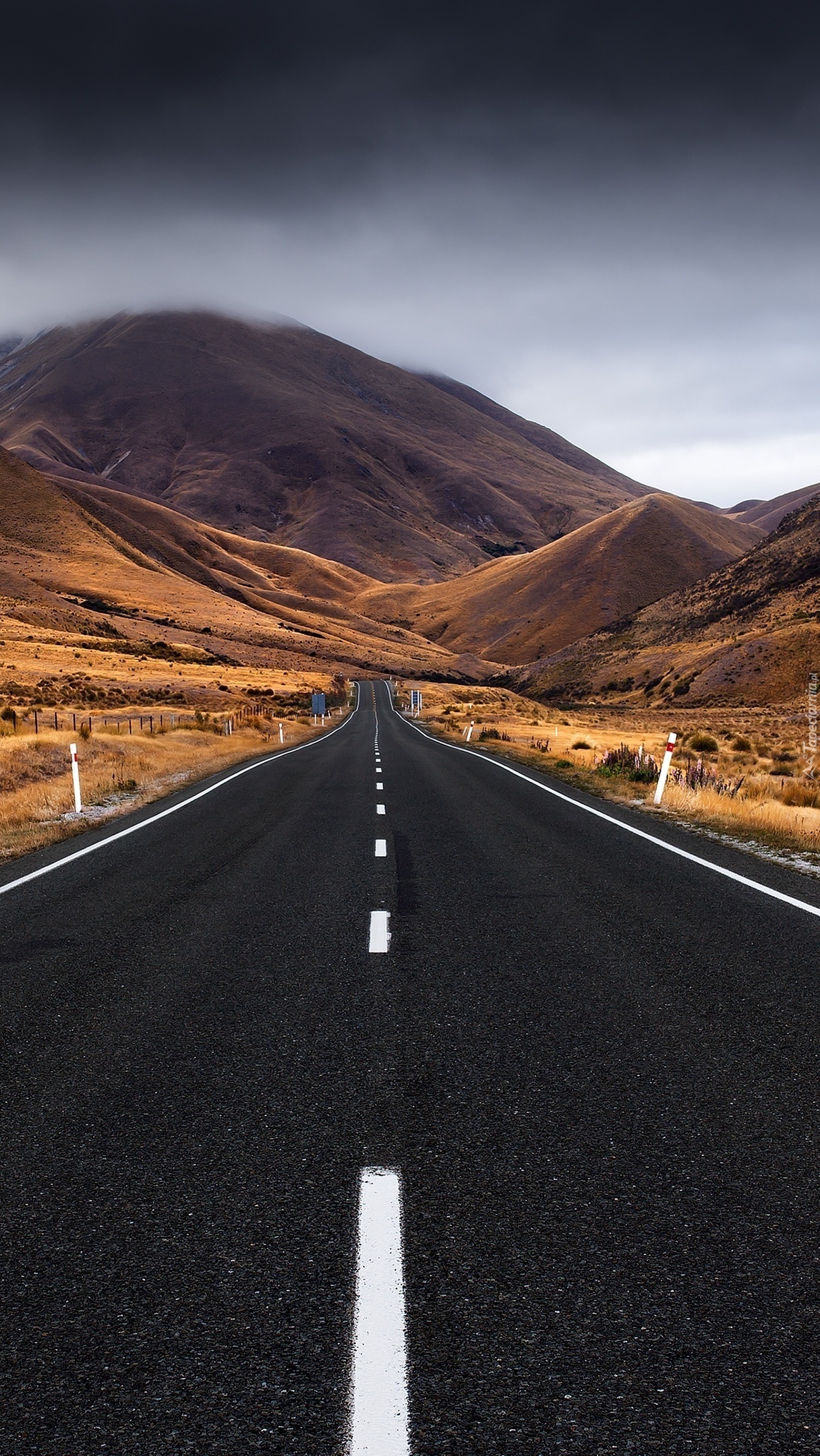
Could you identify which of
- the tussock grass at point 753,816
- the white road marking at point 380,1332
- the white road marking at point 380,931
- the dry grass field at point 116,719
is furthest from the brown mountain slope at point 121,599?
the white road marking at point 380,1332

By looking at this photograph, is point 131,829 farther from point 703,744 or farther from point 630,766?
point 703,744

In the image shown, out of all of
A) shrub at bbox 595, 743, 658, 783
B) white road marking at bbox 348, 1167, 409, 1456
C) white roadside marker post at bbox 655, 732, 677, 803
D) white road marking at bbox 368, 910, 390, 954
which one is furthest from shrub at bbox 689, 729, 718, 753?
white road marking at bbox 348, 1167, 409, 1456

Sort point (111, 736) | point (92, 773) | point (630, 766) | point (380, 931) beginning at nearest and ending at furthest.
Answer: point (380, 931), point (92, 773), point (630, 766), point (111, 736)

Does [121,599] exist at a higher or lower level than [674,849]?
higher

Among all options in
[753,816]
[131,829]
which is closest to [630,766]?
[753,816]

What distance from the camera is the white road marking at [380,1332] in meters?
2.31

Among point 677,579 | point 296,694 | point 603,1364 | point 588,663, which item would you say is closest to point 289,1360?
point 603,1364

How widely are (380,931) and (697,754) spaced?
2839cm

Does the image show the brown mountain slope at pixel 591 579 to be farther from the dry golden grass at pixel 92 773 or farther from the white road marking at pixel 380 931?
the white road marking at pixel 380 931

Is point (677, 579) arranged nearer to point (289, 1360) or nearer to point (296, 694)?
point (296, 694)

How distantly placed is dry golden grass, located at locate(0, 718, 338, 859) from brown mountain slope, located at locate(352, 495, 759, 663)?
114918mm

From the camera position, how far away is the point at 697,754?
3375 centimetres

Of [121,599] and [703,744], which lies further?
[121,599]

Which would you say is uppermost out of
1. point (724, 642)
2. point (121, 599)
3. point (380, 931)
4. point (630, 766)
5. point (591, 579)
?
point (591, 579)
